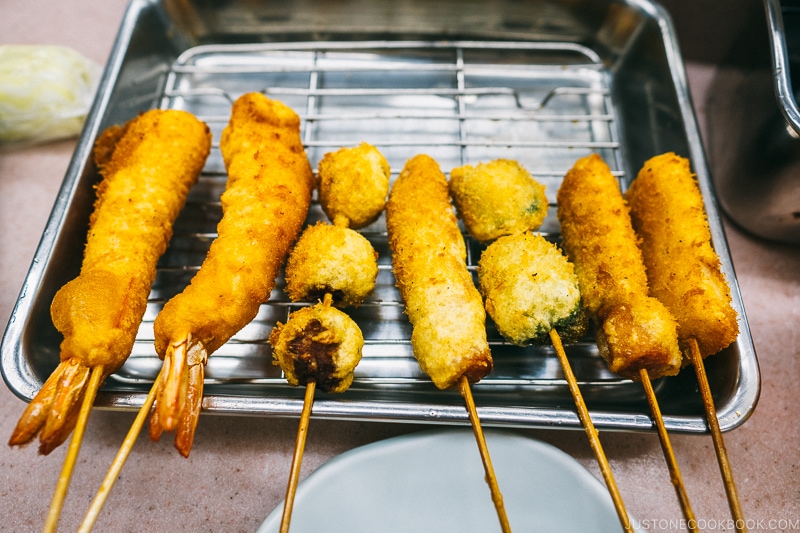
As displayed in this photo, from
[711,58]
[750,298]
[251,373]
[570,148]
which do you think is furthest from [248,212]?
[711,58]

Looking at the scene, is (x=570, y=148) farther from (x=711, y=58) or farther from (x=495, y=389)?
(x=495, y=389)

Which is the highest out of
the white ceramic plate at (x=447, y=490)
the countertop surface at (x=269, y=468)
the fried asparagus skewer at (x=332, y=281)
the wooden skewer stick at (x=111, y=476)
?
the fried asparagus skewer at (x=332, y=281)

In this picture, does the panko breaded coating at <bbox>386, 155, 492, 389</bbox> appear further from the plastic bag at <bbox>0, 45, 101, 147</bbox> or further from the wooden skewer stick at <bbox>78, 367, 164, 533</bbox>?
the plastic bag at <bbox>0, 45, 101, 147</bbox>

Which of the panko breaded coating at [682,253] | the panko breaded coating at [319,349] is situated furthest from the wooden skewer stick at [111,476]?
the panko breaded coating at [682,253]

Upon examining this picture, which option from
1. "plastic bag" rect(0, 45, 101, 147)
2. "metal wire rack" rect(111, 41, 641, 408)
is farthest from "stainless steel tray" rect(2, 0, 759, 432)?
"plastic bag" rect(0, 45, 101, 147)

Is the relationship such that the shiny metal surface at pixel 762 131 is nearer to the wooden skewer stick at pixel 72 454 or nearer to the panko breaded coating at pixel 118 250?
the panko breaded coating at pixel 118 250
